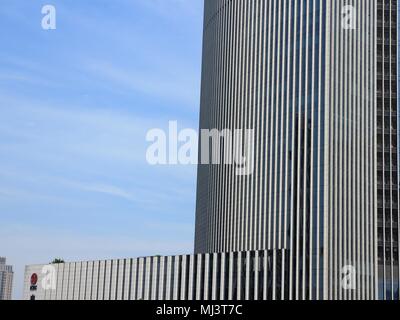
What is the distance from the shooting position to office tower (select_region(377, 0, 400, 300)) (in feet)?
408

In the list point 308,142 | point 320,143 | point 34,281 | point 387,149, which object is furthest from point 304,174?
point 34,281

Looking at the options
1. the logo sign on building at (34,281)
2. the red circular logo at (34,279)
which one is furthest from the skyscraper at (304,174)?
the red circular logo at (34,279)

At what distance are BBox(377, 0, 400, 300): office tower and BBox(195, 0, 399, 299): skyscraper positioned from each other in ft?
0.62

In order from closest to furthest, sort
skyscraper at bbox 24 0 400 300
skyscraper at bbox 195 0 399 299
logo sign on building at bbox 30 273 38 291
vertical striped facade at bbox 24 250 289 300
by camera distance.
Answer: vertical striped facade at bbox 24 250 289 300, skyscraper at bbox 24 0 400 300, skyscraper at bbox 195 0 399 299, logo sign on building at bbox 30 273 38 291

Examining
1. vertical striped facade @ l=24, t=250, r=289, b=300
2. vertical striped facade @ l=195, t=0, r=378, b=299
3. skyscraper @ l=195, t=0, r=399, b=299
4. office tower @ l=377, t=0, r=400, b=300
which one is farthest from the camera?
office tower @ l=377, t=0, r=400, b=300

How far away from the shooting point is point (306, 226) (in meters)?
120

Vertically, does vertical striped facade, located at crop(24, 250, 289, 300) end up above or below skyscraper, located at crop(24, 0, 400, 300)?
below

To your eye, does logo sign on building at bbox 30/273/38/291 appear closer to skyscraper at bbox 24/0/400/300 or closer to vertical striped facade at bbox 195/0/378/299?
skyscraper at bbox 24/0/400/300

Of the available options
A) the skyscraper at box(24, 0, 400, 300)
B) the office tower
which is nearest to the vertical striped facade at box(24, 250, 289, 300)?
the skyscraper at box(24, 0, 400, 300)

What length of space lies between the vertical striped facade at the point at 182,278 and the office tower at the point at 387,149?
65.0 feet

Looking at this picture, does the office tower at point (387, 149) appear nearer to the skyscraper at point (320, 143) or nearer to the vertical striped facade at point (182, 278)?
the skyscraper at point (320, 143)

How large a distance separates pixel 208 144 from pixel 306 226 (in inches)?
1939

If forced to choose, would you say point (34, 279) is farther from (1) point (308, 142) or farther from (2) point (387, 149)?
(2) point (387, 149)
